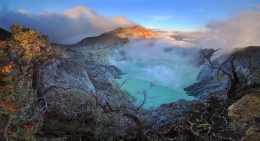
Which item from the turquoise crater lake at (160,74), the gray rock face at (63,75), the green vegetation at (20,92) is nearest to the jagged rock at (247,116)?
the green vegetation at (20,92)

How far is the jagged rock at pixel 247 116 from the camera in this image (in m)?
7.07

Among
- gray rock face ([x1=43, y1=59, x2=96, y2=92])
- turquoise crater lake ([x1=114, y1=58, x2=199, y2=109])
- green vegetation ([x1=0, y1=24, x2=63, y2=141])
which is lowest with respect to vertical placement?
turquoise crater lake ([x1=114, y1=58, x2=199, y2=109])

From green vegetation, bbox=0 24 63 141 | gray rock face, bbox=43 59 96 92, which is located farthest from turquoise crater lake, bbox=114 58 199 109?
green vegetation, bbox=0 24 63 141

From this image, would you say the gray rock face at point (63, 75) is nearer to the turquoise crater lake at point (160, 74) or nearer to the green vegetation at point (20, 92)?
the green vegetation at point (20, 92)

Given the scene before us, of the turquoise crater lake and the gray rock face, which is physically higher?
the gray rock face

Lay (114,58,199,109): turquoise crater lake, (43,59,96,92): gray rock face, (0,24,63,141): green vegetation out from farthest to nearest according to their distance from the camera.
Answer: (114,58,199,109): turquoise crater lake → (43,59,96,92): gray rock face → (0,24,63,141): green vegetation

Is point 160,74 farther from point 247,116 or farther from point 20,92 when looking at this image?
point 20,92

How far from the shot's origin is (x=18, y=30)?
1392 centimetres

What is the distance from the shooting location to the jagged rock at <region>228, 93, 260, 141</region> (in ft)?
23.2

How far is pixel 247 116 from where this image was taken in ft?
27.2

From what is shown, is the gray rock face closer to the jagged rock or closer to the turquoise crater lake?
the jagged rock

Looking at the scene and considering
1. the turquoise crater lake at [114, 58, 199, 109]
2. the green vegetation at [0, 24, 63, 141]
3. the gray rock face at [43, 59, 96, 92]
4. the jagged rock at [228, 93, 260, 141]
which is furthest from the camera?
the turquoise crater lake at [114, 58, 199, 109]

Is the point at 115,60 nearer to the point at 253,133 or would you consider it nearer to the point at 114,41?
the point at 114,41

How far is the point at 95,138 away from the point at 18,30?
10.2m
